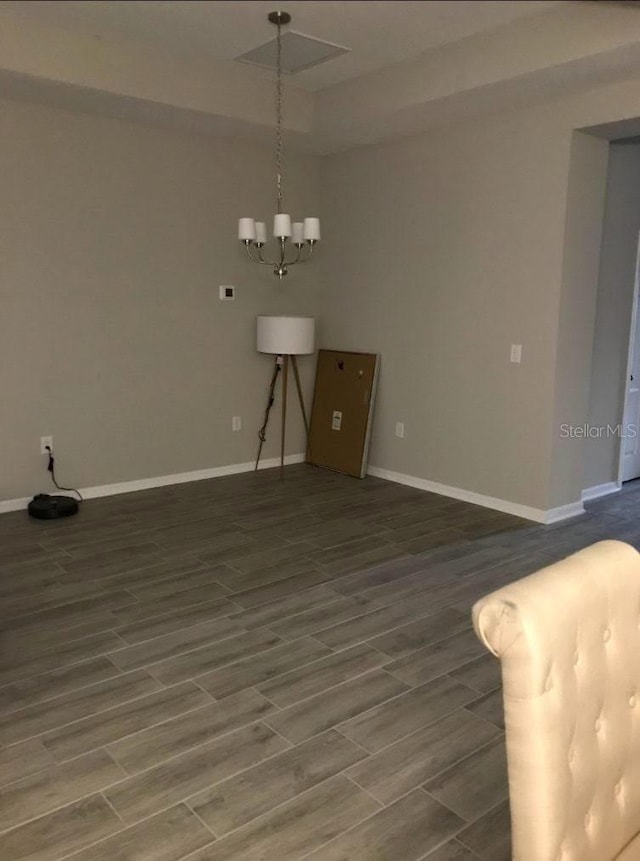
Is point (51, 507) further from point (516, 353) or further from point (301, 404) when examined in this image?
point (516, 353)

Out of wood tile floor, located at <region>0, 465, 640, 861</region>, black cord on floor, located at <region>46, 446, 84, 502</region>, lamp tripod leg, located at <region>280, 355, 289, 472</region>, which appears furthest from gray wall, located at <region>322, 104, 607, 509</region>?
black cord on floor, located at <region>46, 446, 84, 502</region>

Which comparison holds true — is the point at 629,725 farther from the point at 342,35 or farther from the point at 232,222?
the point at 232,222

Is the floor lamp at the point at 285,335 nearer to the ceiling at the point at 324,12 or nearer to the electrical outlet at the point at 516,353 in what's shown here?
the electrical outlet at the point at 516,353

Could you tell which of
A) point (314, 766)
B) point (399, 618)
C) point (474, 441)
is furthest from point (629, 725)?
point (474, 441)

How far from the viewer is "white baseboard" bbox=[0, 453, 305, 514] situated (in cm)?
458

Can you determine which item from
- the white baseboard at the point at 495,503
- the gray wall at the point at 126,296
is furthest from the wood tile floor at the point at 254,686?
the gray wall at the point at 126,296

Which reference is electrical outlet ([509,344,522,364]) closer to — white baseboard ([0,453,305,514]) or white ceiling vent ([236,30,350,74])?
white ceiling vent ([236,30,350,74])

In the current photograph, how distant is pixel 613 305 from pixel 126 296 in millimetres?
3337

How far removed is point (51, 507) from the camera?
14.4ft

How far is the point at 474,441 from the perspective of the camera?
16.0 ft

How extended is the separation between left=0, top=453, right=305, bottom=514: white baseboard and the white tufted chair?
4.04m

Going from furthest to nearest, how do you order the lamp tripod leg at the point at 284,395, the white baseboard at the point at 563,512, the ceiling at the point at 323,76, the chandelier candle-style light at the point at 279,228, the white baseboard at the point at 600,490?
1. the lamp tripod leg at the point at 284,395
2. the white baseboard at the point at 600,490
3. the white baseboard at the point at 563,512
4. the chandelier candle-style light at the point at 279,228
5. the ceiling at the point at 323,76

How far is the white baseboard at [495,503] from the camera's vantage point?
14.9 feet

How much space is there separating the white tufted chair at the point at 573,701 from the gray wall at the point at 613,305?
384 centimetres
